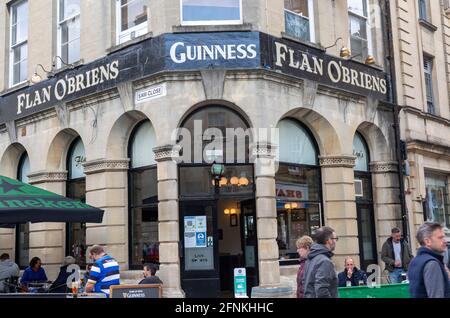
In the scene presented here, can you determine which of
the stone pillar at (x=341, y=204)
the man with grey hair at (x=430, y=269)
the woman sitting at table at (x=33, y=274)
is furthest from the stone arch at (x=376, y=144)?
the man with grey hair at (x=430, y=269)

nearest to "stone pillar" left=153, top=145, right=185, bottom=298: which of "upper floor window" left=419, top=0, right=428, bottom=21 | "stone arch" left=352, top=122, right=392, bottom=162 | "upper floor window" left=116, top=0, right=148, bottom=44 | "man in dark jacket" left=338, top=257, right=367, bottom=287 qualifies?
"upper floor window" left=116, top=0, right=148, bottom=44

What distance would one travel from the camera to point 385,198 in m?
15.5

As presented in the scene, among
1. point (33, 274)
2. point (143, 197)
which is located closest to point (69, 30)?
point (143, 197)

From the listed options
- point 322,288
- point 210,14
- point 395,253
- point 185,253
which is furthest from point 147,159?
point 322,288

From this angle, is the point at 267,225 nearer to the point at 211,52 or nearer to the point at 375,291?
the point at 211,52

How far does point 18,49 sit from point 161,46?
733cm

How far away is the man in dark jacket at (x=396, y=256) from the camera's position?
12.2 meters

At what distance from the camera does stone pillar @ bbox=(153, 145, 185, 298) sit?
471 inches

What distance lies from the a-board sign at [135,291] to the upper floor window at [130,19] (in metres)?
6.77

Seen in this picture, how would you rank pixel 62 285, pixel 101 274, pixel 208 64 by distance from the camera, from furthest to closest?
pixel 208 64 → pixel 62 285 → pixel 101 274

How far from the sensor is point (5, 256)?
13359mm

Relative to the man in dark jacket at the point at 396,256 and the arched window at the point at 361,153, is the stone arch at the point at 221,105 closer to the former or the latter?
the man in dark jacket at the point at 396,256

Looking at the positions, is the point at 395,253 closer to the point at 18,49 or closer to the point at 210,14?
Result: the point at 210,14

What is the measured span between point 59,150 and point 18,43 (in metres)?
4.45
